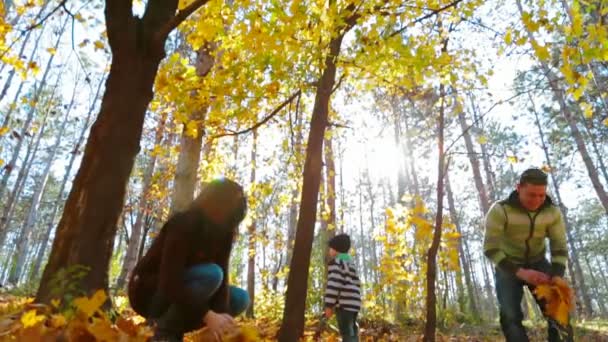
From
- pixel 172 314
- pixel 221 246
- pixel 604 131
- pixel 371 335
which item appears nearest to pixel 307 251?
pixel 221 246

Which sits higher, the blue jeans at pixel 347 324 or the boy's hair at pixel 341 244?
the boy's hair at pixel 341 244

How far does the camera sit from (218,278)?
2068 mm

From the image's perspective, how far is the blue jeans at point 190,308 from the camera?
1928mm

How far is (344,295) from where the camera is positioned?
4098 mm

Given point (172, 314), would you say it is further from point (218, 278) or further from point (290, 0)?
point (290, 0)

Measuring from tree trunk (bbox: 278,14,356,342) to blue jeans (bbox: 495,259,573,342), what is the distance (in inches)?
57.4

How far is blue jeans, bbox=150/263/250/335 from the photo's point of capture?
1928 mm

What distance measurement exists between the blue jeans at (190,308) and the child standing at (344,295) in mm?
2149

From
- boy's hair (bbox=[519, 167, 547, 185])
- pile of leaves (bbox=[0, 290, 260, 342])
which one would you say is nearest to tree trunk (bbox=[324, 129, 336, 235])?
boy's hair (bbox=[519, 167, 547, 185])

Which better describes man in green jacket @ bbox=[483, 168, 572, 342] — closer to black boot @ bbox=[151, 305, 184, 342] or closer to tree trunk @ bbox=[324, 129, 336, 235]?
black boot @ bbox=[151, 305, 184, 342]

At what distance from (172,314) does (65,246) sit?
0.81 metres

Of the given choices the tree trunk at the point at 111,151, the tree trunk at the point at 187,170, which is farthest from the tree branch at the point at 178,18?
the tree trunk at the point at 187,170

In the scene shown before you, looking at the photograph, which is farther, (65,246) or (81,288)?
(65,246)

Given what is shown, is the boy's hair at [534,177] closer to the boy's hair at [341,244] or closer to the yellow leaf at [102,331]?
the boy's hair at [341,244]
